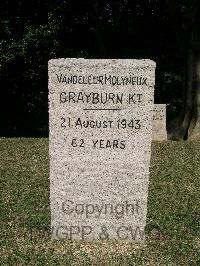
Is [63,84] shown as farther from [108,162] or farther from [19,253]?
[19,253]

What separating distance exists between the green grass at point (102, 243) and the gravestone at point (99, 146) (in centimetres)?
28

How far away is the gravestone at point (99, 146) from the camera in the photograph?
17.4 feet

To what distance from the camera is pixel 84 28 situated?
21.0 metres

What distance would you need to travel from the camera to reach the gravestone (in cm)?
531

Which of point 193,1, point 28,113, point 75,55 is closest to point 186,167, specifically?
point 193,1

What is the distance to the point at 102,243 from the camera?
5.77 meters

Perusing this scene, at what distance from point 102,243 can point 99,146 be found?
3.81 feet

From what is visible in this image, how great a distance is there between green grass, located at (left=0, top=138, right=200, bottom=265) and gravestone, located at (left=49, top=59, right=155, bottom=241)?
0.28 m

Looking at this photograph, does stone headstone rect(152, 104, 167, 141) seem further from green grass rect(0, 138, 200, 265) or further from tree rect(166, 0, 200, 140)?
green grass rect(0, 138, 200, 265)

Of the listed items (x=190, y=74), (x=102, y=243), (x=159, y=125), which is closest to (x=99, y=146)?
(x=102, y=243)

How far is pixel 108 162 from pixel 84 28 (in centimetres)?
1616

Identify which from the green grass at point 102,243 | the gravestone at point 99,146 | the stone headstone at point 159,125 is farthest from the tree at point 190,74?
the gravestone at point 99,146

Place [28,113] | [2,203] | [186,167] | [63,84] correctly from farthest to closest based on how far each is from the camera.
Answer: [28,113]
[186,167]
[2,203]
[63,84]

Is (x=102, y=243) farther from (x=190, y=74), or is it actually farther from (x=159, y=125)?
(x=190, y=74)
